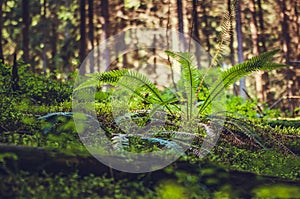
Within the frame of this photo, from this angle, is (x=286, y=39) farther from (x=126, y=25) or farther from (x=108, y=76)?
(x=108, y=76)

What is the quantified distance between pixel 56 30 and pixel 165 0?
19.9ft

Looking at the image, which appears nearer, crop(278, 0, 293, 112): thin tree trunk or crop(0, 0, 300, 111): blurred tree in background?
crop(278, 0, 293, 112): thin tree trunk

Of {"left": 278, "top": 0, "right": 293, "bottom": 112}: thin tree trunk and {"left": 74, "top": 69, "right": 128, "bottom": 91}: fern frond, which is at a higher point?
{"left": 278, "top": 0, "right": 293, "bottom": 112}: thin tree trunk

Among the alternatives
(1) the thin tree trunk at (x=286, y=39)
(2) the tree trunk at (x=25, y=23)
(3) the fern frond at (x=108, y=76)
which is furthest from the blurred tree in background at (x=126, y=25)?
(3) the fern frond at (x=108, y=76)

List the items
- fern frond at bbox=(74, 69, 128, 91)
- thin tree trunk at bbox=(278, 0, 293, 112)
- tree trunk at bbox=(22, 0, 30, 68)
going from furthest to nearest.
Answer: thin tree trunk at bbox=(278, 0, 293, 112) < tree trunk at bbox=(22, 0, 30, 68) < fern frond at bbox=(74, 69, 128, 91)

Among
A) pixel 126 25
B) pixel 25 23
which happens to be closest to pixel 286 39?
pixel 126 25

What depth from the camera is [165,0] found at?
20.5 metres

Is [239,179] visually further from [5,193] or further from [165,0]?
[165,0]

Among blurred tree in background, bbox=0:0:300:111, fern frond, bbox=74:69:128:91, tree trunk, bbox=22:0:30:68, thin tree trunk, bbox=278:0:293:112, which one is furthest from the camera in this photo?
blurred tree in background, bbox=0:0:300:111

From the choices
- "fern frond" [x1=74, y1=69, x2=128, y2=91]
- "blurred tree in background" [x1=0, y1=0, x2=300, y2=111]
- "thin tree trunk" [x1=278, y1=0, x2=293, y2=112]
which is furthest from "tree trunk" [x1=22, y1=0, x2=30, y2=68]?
"thin tree trunk" [x1=278, y1=0, x2=293, y2=112]

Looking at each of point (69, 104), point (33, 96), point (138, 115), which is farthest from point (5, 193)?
point (33, 96)

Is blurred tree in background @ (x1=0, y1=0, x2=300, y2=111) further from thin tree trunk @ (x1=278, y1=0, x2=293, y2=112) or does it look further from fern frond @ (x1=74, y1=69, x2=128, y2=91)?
fern frond @ (x1=74, y1=69, x2=128, y2=91)

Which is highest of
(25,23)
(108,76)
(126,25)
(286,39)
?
(126,25)

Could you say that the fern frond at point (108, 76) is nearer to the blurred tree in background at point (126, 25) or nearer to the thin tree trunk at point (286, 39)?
the thin tree trunk at point (286, 39)
